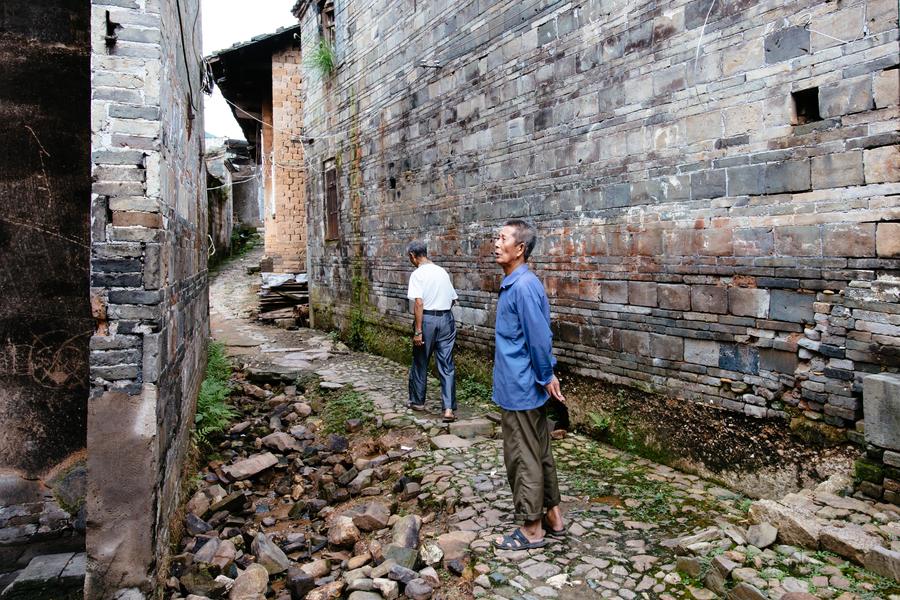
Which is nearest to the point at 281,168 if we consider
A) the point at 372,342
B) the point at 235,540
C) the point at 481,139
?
the point at 372,342

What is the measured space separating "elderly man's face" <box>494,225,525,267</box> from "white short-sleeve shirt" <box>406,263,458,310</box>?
8.00 ft

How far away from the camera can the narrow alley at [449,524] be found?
292 centimetres

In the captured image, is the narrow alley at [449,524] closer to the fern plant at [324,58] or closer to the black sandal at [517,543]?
the black sandal at [517,543]

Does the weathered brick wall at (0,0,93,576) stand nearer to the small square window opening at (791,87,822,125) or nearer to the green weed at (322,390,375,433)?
the green weed at (322,390,375,433)

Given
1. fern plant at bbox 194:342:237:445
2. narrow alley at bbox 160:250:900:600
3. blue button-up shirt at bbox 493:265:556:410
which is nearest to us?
narrow alley at bbox 160:250:900:600

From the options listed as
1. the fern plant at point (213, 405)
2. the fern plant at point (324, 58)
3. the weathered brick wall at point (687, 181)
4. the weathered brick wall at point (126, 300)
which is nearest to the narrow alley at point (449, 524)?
the fern plant at point (213, 405)

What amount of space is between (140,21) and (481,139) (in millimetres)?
3933

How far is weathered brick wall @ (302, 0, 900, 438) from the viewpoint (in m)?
3.39

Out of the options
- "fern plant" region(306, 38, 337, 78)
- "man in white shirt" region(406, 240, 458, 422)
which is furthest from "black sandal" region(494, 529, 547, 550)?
"fern plant" region(306, 38, 337, 78)

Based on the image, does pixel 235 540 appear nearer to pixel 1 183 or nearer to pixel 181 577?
pixel 181 577

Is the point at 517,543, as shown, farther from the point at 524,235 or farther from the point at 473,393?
the point at 473,393

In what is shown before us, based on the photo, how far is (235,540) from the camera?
4.03 metres

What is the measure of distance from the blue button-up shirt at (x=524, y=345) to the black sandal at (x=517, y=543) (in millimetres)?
745

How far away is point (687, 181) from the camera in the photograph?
4.27 m
